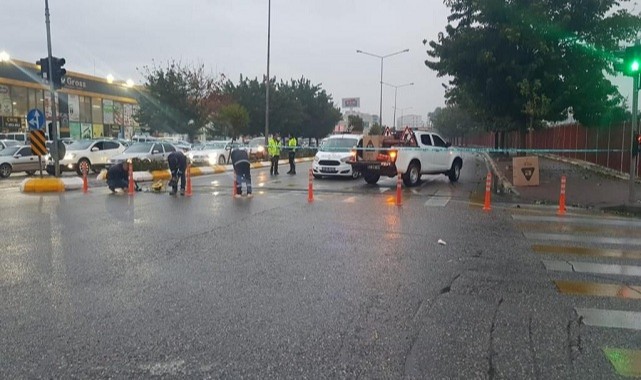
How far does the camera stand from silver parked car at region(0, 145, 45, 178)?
→ 74.1 ft

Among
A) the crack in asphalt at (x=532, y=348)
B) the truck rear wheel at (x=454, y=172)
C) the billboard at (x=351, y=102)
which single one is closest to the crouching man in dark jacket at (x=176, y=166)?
the truck rear wheel at (x=454, y=172)

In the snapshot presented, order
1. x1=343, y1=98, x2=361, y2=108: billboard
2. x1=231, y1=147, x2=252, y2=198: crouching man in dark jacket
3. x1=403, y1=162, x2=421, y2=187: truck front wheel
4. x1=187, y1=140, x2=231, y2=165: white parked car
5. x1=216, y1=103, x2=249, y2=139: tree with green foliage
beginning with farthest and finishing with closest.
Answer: x1=343, y1=98, x2=361, y2=108: billboard → x1=216, y1=103, x2=249, y2=139: tree with green foliage → x1=187, y1=140, x2=231, y2=165: white parked car → x1=403, y1=162, x2=421, y2=187: truck front wheel → x1=231, y1=147, x2=252, y2=198: crouching man in dark jacket

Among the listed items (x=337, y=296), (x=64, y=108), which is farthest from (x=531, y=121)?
(x=64, y=108)

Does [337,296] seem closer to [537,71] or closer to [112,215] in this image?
[112,215]

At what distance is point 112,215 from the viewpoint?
438 inches

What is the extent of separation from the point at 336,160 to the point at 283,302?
615 inches

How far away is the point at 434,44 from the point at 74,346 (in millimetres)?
21439

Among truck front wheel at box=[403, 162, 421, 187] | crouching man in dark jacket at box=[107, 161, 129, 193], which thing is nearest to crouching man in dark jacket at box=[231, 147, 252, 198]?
crouching man in dark jacket at box=[107, 161, 129, 193]

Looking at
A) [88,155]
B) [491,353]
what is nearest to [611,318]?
[491,353]

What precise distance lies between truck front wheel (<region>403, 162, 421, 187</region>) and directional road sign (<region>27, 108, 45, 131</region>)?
12.1m

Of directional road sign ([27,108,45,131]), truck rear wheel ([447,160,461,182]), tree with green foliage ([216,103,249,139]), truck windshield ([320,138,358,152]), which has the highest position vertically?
tree with green foliage ([216,103,249,139])

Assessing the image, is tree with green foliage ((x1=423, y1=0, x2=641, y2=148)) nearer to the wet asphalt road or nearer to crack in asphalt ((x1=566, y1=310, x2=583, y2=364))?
the wet asphalt road

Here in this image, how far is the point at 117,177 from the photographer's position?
1557 cm

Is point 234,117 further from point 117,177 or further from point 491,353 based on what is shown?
point 491,353
